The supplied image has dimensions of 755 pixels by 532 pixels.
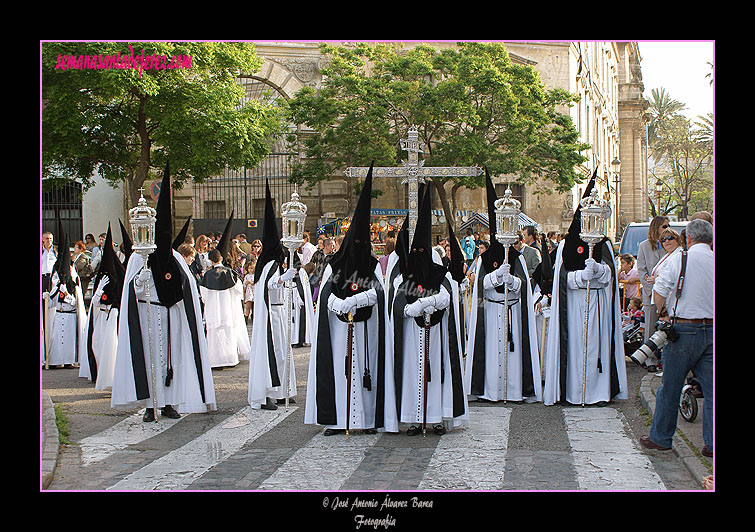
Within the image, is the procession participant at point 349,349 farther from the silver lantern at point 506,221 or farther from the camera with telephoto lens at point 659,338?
the camera with telephoto lens at point 659,338

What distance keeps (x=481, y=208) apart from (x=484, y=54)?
7.15 metres

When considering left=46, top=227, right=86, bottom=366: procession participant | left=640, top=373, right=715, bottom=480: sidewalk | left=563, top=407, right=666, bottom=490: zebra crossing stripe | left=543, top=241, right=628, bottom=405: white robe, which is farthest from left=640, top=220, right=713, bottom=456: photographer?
left=46, top=227, right=86, bottom=366: procession participant

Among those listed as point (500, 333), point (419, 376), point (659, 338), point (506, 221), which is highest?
point (506, 221)

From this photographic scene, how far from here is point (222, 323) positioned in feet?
41.1

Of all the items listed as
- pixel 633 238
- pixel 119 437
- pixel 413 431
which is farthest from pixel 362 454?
pixel 633 238

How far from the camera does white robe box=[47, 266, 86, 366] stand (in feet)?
41.7

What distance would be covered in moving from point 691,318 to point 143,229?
5.36 meters

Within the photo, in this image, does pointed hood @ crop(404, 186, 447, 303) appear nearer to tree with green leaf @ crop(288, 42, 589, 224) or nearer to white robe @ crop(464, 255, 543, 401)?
white robe @ crop(464, 255, 543, 401)

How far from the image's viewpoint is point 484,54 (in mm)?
28359

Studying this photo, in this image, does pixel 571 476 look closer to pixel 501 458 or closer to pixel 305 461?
pixel 501 458

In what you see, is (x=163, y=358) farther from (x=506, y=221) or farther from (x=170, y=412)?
(x=506, y=221)

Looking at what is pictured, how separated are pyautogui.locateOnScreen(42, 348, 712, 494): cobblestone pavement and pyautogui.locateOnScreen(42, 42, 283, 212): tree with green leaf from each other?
12.8 meters

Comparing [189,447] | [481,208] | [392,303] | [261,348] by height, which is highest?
[481,208]
